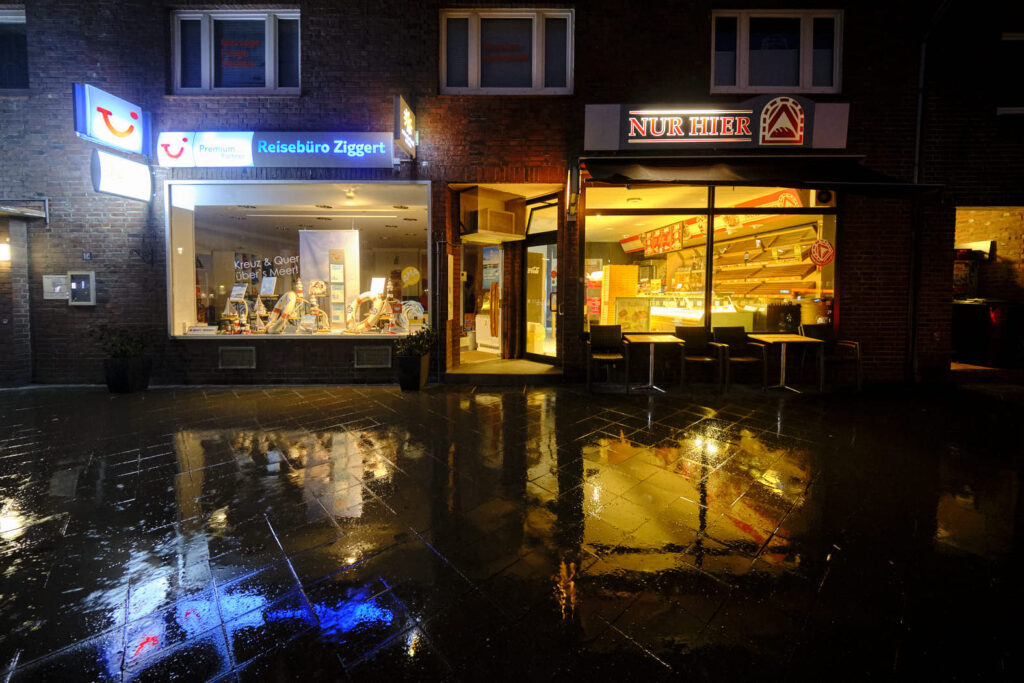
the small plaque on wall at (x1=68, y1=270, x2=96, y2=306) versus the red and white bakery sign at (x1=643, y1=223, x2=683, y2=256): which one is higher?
the red and white bakery sign at (x1=643, y1=223, x2=683, y2=256)

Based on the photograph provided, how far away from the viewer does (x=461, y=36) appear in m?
7.98

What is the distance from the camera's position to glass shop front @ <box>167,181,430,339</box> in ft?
26.4

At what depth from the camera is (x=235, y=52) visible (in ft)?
26.3

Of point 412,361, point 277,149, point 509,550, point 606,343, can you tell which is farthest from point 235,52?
point 509,550

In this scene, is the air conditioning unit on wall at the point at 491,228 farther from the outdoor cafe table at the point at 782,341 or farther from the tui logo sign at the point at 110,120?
the tui logo sign at the point at 110,120

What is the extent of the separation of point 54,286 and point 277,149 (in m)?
4.40

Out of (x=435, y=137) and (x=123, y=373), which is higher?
(x=435, y=137)

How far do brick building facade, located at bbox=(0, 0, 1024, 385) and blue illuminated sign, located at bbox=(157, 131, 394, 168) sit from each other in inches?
15.6

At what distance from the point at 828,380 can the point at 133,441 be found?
9.86 metres

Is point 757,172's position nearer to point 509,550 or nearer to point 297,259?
point 509,550

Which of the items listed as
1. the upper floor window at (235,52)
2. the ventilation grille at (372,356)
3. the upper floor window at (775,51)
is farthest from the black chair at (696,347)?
the upper floor window at (235,52)

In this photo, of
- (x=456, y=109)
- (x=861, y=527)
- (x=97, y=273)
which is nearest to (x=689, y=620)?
(x=861, y=527)

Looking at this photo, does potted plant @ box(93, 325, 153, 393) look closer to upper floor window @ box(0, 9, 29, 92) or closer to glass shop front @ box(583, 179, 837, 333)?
upper floor window @ box(0, 9, 29, 92)

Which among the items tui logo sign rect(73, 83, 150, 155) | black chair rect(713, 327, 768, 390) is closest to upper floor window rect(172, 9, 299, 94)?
tui logo sign rect(73, 83, 150, 155)
